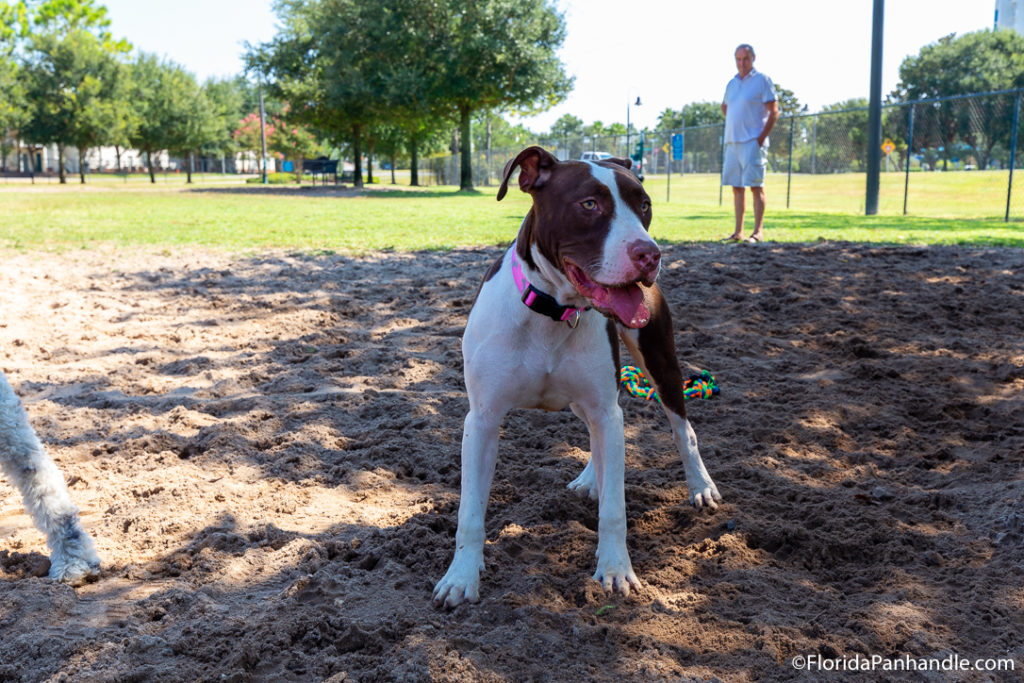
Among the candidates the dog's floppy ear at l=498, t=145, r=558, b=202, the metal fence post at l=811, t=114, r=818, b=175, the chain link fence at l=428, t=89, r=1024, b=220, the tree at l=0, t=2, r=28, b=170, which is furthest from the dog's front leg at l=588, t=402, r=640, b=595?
the tree at l=0, t=2, r=28, b=170

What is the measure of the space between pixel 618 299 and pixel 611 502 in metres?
0.80

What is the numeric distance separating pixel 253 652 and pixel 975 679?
2045mm

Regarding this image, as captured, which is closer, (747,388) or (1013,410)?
(1013,410)

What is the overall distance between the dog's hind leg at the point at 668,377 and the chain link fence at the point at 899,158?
1093 cm

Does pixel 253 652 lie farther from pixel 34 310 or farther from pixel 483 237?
pixel 483 237

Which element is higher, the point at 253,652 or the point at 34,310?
the point at 34,310

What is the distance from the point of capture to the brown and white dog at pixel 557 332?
8.38ft

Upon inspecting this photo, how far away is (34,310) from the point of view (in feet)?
23.0

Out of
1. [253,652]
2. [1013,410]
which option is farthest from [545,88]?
[253,652]

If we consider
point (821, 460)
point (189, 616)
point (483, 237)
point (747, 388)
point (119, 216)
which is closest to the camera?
point (189, 616)

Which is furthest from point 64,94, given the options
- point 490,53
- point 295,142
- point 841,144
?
point 841,144

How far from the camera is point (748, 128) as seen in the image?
10.5 meters

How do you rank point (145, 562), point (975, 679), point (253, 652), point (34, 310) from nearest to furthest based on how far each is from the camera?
point (975, 679) → point (253, 652) → point (145, 562) → point (34, 310)

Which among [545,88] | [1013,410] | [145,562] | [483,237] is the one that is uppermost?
[545,88]
